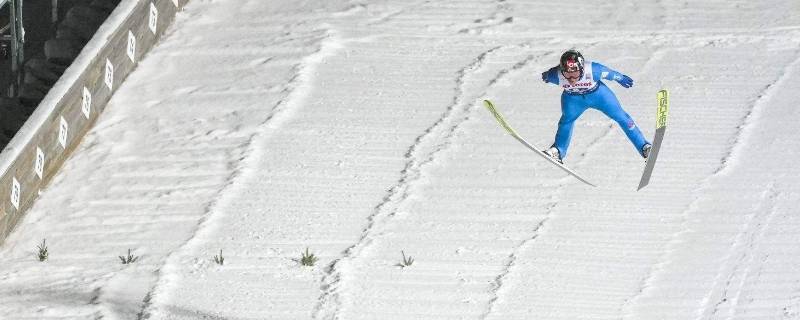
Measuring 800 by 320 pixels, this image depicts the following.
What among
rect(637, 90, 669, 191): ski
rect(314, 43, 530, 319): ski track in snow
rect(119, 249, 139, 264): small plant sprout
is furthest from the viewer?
rect(637, 90, 669, 191): ski

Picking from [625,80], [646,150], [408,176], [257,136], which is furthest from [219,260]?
[646,150]

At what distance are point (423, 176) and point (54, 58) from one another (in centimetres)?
373

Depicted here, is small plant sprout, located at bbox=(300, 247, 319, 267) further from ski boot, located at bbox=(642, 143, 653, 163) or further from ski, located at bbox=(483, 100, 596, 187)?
ski boot, located at bbox=(642, 143, 653, 163)

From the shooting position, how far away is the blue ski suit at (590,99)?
13.2 metres

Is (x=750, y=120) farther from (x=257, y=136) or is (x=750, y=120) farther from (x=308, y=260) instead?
(x=308, y=260)

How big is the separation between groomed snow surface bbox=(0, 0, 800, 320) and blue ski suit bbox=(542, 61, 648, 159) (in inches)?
18.8

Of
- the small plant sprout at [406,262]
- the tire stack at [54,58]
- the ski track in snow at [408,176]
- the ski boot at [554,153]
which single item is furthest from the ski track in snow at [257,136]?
the ski boot at [554,153]

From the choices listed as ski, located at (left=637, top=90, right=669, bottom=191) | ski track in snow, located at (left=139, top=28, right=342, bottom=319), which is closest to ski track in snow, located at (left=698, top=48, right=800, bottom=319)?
ski, located at (left=637, top=90, right=669, bottom=191)

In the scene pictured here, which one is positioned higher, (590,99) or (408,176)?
(590,99)

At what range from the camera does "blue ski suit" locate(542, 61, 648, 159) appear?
13.2m

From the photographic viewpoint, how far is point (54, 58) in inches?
635

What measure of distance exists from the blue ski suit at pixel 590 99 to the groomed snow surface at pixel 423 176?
48 cm

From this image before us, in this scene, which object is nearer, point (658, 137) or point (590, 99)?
point (590, 99)

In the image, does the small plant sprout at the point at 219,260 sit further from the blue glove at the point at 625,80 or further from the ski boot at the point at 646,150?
the ski boot at the point at 646,150
